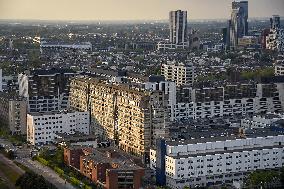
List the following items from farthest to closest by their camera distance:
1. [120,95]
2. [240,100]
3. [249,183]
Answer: [240,100], [120,95], [249,183]

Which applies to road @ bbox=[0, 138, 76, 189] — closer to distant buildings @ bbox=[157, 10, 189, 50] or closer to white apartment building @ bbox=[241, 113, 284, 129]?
white apartment building @ bbox=[241, 113, 284, 129]

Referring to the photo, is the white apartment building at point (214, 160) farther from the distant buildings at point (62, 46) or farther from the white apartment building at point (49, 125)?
the distant buildings at point (62, 46)

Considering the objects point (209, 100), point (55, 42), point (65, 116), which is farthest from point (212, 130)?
point (55, 42)

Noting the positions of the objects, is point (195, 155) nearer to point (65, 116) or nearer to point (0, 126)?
point (65, 116)

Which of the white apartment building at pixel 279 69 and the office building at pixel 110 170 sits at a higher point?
the white apartment building at pixel 279 69

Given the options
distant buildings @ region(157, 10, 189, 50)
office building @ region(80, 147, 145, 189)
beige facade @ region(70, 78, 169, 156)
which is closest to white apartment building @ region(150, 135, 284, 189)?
office building @ region(80, 147, 145, 189)

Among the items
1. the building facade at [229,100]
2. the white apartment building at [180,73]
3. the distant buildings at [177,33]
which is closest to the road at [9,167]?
the building facade at [229,100]

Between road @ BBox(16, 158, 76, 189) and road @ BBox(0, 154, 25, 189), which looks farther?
road @ BBox(16, 158, 76, 189)
